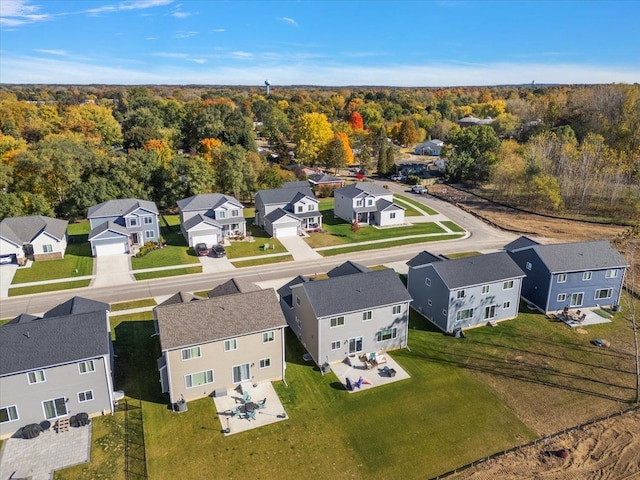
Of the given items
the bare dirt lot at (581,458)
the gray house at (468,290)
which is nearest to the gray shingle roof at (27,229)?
the gray house at (468,290)

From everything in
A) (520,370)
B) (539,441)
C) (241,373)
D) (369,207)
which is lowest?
(539,441)

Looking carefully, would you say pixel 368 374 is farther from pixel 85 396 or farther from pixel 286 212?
pixel 286 212

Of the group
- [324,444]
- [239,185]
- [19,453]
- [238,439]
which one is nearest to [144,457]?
[238,439]

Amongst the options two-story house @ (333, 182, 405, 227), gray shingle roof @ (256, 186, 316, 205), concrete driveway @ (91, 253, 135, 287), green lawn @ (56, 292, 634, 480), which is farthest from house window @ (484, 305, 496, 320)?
concrete driveway @ (91, 253, 135, 287)

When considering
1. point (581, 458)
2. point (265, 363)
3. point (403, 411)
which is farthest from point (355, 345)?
point (581, 458)

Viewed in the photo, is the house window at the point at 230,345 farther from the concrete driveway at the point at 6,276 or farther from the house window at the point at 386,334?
the concrete driveway at the point at 6,276

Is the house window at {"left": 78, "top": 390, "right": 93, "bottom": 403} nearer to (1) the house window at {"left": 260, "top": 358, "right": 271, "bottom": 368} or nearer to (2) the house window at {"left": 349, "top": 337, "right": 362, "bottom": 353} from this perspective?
A: (1) the house window at {"left": 260, "top": 358, "right": 271, "bottom": 368}
